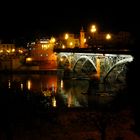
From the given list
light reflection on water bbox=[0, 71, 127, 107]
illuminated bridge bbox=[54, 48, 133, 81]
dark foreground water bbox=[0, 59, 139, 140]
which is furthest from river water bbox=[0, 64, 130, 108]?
illuminated bridge bbox=[54, 48, 133, 81]

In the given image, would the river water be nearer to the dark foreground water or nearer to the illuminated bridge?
the dark foreground water

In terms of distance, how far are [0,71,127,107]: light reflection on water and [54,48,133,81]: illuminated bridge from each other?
68.8 inches

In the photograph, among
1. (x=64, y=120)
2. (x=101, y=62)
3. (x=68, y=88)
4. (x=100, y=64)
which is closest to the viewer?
(x=64, y=120)

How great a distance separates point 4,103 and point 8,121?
514cm

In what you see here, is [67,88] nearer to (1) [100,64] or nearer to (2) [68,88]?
(2) [68,88]

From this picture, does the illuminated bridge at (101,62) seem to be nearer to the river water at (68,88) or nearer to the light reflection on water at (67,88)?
the river water at (68,88)

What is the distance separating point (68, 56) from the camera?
69.0 meters

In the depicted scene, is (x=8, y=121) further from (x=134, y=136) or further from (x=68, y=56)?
(x=68, y=56)

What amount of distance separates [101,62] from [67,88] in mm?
8889

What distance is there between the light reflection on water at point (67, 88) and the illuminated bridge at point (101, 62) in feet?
5.74

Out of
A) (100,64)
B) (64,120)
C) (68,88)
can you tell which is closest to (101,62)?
(100,64)

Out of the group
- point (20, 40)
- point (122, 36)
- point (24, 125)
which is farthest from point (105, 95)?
point (20, 40)

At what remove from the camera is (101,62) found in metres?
51.2

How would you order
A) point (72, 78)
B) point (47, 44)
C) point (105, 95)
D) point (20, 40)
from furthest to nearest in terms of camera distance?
point (20, 40) → point (47, 44) → point (72, 78) → point (105, 95)
